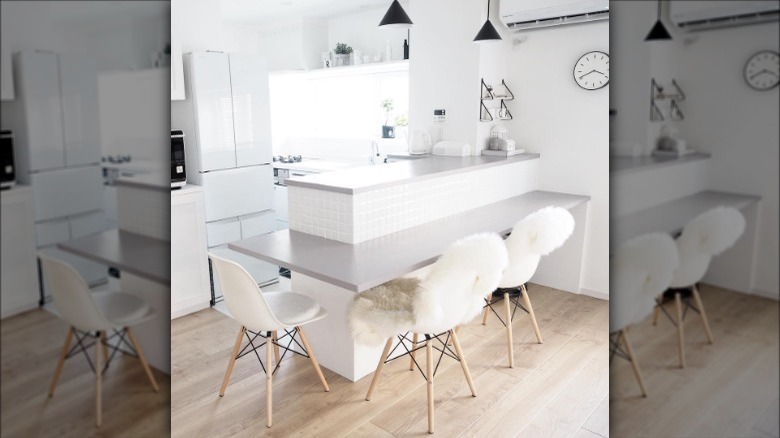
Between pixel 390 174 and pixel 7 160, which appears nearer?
pixel 7 160

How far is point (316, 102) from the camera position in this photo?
6.84m

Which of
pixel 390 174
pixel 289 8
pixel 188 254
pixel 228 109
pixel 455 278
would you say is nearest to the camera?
pixel 455 278

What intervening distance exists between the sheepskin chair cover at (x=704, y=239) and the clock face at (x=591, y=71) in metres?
3.79

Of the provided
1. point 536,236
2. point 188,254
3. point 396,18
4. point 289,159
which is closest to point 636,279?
point 536,236

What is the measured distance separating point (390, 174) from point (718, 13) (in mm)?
2816

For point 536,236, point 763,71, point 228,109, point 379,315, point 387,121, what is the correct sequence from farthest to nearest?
point 387,121 → point 228,109 → point 536,236 → point 379,315 → point 763,71

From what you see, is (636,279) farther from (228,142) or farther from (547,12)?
(228,142)

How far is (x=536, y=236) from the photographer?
106 inches

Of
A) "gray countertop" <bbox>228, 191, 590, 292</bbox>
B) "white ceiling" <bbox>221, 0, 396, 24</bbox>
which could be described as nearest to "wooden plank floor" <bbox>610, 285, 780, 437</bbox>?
"gray countertop" <bbox>228, 191, 590, 292</bbox>

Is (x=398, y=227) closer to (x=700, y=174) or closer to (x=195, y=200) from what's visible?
(x=195, y=200)

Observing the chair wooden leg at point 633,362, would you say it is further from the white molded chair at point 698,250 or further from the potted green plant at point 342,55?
the potted green plant at point 342,55

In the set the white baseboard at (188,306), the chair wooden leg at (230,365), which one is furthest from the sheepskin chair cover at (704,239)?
the white baseboard at (188,306)

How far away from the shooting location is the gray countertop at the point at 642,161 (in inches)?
12.1

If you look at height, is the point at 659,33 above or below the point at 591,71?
below
